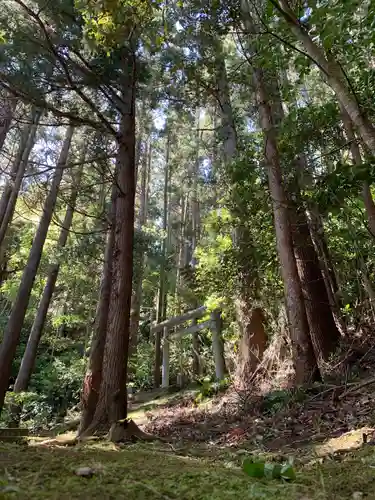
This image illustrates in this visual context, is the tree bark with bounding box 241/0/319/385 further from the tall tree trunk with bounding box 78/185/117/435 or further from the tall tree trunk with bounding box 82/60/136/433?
the tall tree trunk with bounding box 78/185/117/435

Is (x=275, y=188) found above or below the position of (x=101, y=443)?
above

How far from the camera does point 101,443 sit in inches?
138

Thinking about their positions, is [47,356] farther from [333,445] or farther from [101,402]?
[333,445]

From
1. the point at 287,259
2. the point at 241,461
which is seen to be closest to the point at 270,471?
the point at 241,461

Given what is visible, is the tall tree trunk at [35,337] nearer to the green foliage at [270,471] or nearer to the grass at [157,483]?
the grass at [157,483]

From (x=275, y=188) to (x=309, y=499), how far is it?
15.8 feet

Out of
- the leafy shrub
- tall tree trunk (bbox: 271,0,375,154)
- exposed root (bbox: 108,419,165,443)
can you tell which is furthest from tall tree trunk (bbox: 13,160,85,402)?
tall tree trunk (bbox: 271,0,375,154)

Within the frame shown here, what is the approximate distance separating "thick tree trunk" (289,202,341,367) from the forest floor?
1272 mm

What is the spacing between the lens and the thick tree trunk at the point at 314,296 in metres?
5.75

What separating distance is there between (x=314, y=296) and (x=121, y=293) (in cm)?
339

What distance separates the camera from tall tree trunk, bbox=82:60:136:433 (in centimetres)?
454

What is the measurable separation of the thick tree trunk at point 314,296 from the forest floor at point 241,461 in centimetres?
127

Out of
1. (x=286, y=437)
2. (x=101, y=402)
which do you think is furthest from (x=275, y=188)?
(x=101, y=402)

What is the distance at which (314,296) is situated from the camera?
615 cm
